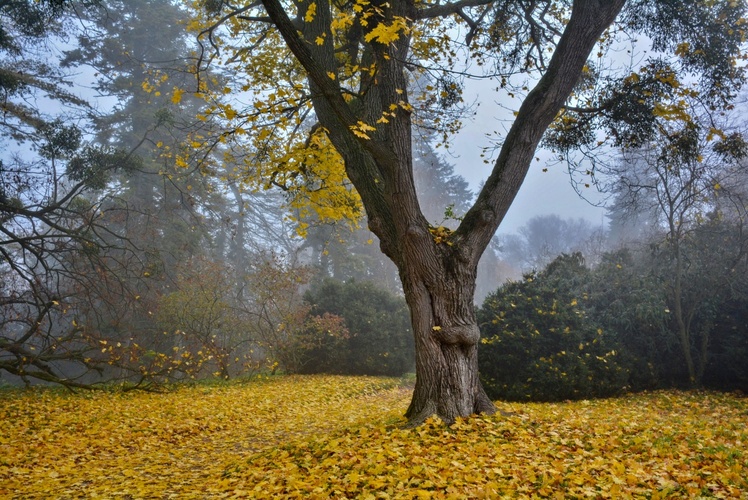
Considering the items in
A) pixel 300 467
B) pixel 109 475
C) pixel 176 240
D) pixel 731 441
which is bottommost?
pixel 109 475

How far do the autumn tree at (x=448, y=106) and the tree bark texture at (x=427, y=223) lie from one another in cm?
1

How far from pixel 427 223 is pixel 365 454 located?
2.60 meters

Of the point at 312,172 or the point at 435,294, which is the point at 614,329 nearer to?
the point at 435,294

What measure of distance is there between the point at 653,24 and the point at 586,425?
5647 millimetres

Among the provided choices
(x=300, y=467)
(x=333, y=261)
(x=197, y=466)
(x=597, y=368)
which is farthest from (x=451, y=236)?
(x=333, y=261)

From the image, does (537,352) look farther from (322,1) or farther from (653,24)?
(322,1)

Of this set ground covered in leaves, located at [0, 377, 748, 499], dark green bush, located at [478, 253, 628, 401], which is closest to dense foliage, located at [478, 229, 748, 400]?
dark green bush, located at [478, 253, 628, 401]

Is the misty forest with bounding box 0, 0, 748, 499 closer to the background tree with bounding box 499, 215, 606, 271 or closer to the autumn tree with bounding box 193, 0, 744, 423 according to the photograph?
the autumn tree with bounding box 193, 0, 744, 423

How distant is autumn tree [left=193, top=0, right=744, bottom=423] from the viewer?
17.8 feet

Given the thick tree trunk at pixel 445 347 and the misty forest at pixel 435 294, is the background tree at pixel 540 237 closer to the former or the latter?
the misty forest at pixel 435 294

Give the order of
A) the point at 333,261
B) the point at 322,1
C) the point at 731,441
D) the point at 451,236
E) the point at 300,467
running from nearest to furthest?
the point at 300,467 < the point at 731,441 < the point at 451,236 < the point at 322,1 < the point at 333,261

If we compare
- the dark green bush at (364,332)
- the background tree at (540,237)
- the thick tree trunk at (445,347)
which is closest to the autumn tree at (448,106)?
the thick tree trunk at (445,347)

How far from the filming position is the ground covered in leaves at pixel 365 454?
364 centimetres

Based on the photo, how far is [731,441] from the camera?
15.9ft
